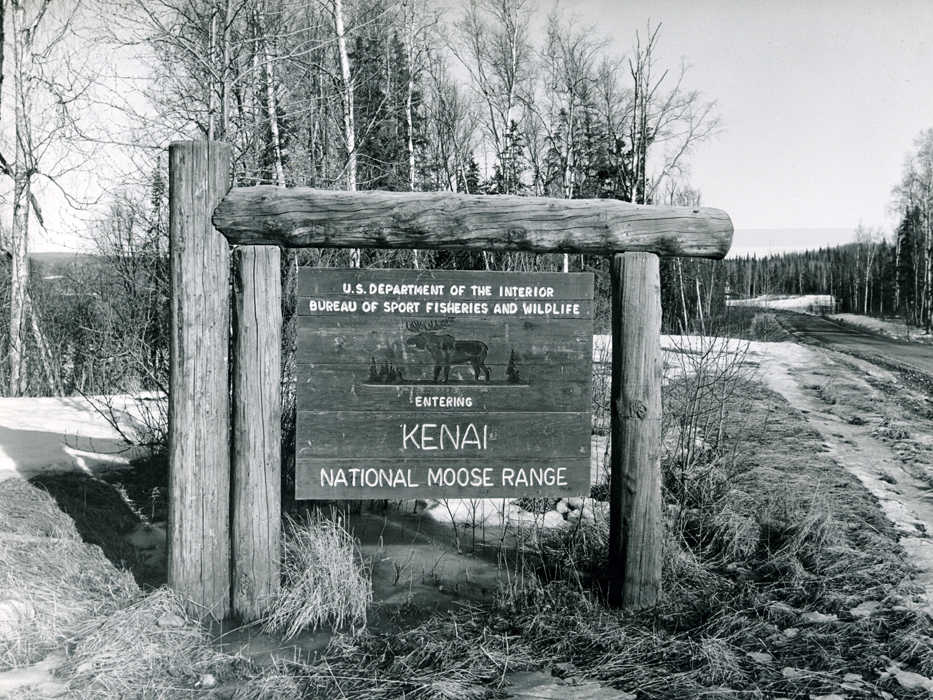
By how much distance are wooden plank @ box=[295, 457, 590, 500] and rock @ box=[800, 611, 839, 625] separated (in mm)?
1229

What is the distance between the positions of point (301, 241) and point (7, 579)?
230 centimetres

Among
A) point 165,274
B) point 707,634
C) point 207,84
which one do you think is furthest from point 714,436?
point 207,84

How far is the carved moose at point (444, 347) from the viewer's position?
12.3 feet

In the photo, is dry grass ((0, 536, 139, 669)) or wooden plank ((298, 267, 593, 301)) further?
wooden plank ((298, 267, 593, 301))

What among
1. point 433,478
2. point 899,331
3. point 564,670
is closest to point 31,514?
point 433,478

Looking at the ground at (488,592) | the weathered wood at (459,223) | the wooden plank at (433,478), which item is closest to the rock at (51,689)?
the ground at (488,592)

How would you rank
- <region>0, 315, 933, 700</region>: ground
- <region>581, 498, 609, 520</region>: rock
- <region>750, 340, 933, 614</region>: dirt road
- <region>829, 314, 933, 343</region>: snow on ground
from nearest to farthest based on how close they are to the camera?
<region>0, 315, 933, 700</region>: ground
<region>581, 498, 609, 520</region>: rock
<region>750, 340, 933, 614</region>: dirt road
<region>829, 314, 933, 343</region>: snow on ground

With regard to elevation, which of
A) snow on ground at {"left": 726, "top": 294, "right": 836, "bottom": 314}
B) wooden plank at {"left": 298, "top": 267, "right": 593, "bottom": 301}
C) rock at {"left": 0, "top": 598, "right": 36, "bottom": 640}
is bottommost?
rock at {"left": 0, "top": 598, "right": 36, "bottom": 640}

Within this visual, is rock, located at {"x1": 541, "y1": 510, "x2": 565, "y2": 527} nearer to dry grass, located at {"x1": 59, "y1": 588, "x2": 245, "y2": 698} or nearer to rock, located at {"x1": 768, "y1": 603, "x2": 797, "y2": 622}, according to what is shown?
rock, located at {"x1": 768, "y1": 603, "x2": 797, "y2": 622}

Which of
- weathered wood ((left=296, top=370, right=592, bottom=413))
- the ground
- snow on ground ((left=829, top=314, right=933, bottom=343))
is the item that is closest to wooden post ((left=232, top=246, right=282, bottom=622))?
weathered wood ((left=296, top=370, right=592, bottom=413))

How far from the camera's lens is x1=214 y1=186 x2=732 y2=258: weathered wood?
3578mm

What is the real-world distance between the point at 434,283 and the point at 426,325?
215 millimetres

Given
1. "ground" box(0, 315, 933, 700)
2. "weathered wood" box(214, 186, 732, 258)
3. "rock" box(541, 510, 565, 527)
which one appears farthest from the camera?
"rock" box(541, 510, 565, 527)

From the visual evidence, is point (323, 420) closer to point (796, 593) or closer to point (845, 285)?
point (796, 593)
